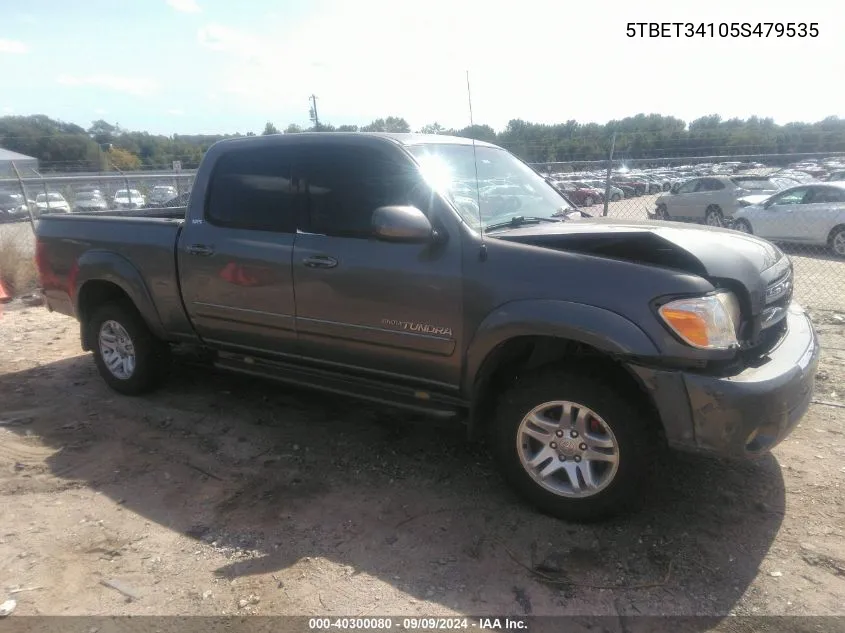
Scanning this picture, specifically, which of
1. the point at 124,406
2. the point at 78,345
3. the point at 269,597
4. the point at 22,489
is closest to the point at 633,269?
the point at 269,597

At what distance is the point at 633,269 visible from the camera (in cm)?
278

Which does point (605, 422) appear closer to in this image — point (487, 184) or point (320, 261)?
point (487, 184)

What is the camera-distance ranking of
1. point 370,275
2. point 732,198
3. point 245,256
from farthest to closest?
1. point 732,198
2. point 245,256
3. point 370,275

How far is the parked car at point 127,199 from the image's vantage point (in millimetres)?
12485

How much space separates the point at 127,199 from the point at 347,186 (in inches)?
417

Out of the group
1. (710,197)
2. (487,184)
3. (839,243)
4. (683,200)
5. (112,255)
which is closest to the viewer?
(487,184)

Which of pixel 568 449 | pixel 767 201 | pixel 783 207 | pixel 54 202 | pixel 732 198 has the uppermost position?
pixel 54 202

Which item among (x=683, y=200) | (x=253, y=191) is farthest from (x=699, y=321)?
(x=683, y=200)

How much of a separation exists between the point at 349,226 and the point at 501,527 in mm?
1881

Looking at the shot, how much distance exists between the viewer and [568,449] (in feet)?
9.90

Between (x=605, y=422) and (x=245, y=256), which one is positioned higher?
(x=245, y=256)

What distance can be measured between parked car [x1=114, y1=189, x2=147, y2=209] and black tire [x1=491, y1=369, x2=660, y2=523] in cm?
1140

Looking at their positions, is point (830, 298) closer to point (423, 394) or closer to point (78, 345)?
point (423, 394)

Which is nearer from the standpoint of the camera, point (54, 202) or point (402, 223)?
point (402, 223)
